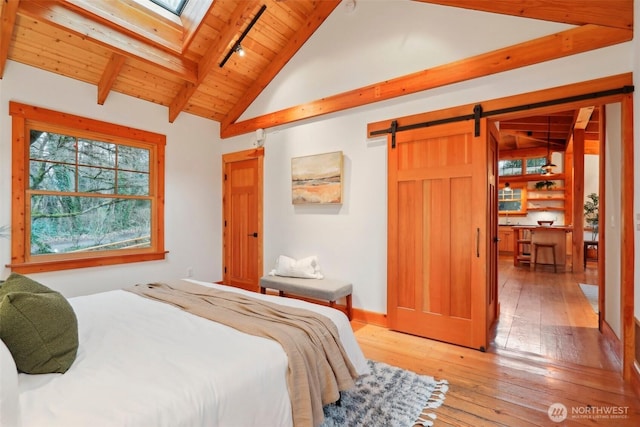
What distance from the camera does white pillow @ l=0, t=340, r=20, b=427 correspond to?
835mm

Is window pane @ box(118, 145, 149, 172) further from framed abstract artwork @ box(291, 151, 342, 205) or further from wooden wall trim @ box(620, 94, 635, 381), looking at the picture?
wooden wall trim @ box(620, 94, 635, 381)

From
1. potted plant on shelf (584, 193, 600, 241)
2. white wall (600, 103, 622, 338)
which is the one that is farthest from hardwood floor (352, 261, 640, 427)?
potted plant on shelf (584, 193, 600, 241)

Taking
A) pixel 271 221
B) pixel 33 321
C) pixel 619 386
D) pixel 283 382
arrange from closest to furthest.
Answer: pixel 33 321
pixel 283 382
pixel 619 386
pixel 271 221

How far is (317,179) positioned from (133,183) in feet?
8.04

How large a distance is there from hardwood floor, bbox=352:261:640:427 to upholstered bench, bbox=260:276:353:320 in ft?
1.32

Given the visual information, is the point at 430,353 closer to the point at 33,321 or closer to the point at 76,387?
the point at 76,387

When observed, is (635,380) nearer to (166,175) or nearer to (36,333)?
(36,333)

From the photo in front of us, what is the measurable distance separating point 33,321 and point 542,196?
10843mm

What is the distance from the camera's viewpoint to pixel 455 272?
2.92 m

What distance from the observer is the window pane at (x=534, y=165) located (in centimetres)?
900

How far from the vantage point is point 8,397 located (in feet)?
2.84

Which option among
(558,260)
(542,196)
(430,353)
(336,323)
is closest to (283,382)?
(336,323)

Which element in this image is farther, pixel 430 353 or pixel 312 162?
pixel 312 162

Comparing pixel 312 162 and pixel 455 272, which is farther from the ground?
pixel 312 162
